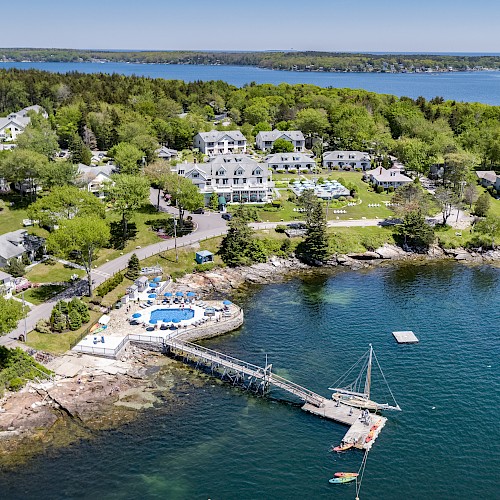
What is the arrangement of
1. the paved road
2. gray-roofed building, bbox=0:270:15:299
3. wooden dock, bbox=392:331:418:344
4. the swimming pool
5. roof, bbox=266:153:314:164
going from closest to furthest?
the paved road → wooden dock, bbox=392:331:418:344 → the swimming pool → gray-roofed building, bbox=0:270:15:299 → roof, bbox=266:153:314:164

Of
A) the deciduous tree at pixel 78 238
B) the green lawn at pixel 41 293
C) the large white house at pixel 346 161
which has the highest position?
the large white house at pixel 346 161

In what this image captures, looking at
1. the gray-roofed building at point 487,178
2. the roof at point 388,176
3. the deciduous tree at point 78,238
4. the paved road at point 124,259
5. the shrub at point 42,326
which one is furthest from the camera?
the gray-roofed building at point 487,178

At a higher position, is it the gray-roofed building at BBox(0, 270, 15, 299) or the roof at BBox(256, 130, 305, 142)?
the roof at BBox(256, 130, 305, 142)

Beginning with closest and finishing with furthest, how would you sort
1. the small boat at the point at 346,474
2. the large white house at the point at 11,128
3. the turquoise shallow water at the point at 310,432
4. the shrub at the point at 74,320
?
the turquoise shallow water at the point at 310,432
the small boat at the point at 346,474
the shrub at the point at 74,320
the large white house at the point at 11,128

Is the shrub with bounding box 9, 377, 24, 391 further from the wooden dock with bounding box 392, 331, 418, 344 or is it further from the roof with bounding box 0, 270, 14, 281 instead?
the wooden dock with bounding box 392, 331, 418, 344

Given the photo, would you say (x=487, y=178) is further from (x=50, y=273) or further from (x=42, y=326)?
(x=42, y=326)

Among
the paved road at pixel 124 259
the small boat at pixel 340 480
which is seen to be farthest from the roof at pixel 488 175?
the small boat at pixel 340 480

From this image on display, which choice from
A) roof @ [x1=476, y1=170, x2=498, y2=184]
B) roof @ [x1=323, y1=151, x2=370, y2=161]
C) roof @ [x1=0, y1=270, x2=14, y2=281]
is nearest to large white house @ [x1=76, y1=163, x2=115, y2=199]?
roof @ [x1=0, y1=270, x2=14, y2=281]

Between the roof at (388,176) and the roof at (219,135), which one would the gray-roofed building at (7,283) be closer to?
the roof at (388,176)
